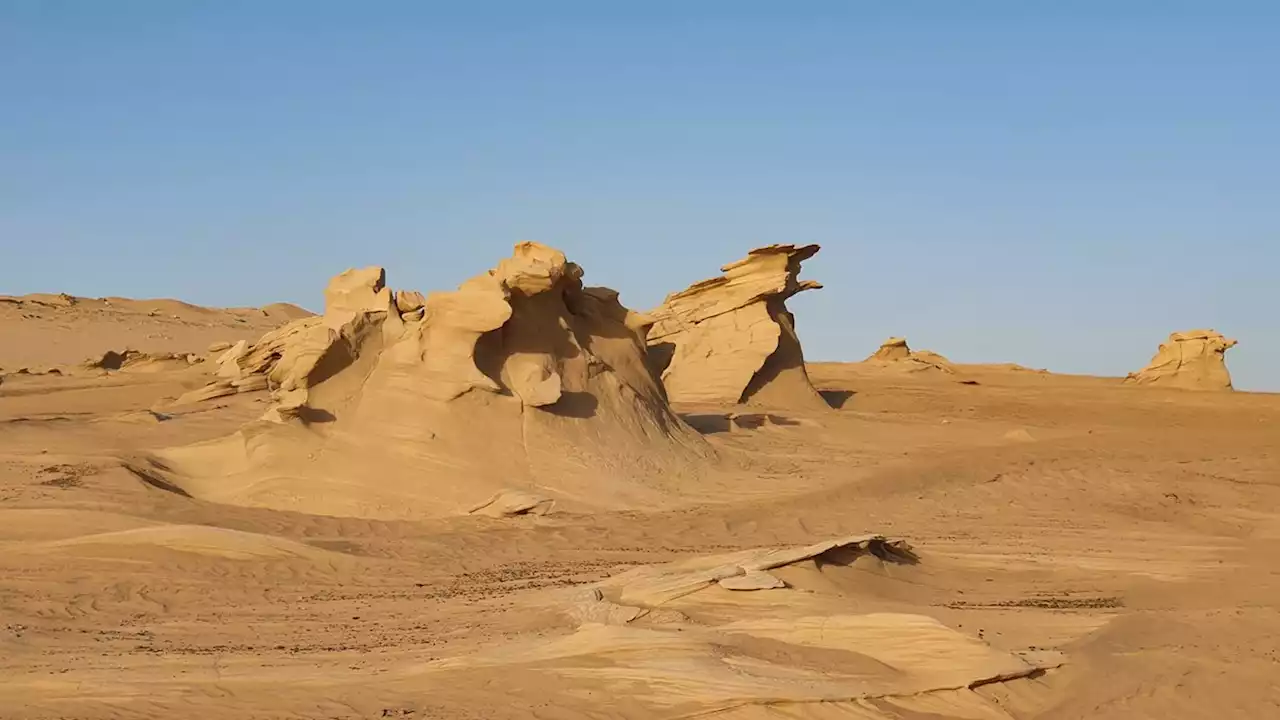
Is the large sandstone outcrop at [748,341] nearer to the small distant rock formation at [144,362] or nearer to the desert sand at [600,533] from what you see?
the desert sand at [600,533]

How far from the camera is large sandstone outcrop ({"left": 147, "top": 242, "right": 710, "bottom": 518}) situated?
46.4 feet

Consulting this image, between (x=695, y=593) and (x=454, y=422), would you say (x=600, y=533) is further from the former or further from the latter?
(x=695, y=593)

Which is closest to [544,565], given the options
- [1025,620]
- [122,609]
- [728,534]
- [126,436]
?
[728,534]

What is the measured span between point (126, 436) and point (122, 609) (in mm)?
8340

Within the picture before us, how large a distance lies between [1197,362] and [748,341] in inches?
451

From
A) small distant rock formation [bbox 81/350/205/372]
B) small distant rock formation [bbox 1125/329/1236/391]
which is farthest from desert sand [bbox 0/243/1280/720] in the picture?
small distant rock formation [bbox 1125/329/1236/391]

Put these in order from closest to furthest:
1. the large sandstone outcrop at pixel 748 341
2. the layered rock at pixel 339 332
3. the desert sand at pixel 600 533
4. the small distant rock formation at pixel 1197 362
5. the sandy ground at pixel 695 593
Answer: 1. the sandy ground at pixel 695 593
2. the desert sand at pixel 600 533
3. the layered rock at pixel 339 332
4. the large sandstone outcrop at pixel 748 341
5. the small distant rock formation at pixel 1197 362

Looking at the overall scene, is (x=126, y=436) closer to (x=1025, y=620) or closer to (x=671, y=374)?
(x=671, y=374)

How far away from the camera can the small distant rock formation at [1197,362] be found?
2909 centimetres

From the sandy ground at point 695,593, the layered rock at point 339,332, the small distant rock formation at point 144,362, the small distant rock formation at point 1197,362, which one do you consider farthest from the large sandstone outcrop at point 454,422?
the small distant rock formation at point 1197,362

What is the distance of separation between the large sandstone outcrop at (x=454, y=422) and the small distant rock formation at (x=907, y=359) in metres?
16.9

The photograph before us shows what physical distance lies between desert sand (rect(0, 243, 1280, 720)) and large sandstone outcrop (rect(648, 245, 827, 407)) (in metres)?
0.06

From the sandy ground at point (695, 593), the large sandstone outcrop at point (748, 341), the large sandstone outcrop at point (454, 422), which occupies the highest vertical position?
the large sandstone outcrop at point (748, 341)

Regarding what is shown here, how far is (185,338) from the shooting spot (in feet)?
140
